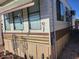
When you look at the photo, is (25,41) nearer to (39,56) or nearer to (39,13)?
(39,56)

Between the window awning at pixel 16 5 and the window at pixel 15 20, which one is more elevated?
the window awning at pixel 16 5

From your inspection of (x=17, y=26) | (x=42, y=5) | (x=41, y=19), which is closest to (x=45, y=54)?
(x=41, y=19)

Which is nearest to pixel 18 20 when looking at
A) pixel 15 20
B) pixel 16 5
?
pixel 15 20

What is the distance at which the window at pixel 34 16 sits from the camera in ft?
20.0

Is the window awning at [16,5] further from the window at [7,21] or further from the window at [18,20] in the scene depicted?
the window at [7,21]

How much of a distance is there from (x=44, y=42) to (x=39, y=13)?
1.37m

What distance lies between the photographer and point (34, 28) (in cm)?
639

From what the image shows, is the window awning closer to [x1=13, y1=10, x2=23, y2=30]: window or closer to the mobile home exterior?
the mobile home exterior

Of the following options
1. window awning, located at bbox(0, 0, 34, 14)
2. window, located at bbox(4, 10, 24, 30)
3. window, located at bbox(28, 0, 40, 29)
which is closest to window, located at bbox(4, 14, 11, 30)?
window, located at bbox(4, 10, 24, 30)

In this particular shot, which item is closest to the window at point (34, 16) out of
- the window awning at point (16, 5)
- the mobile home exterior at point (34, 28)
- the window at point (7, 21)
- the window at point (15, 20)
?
the mobile home exterior at point (34, 28)

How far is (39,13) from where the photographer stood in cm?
605

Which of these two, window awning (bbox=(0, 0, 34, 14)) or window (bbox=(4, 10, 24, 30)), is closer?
window awning (bbox=(0, 0, 34, 14))

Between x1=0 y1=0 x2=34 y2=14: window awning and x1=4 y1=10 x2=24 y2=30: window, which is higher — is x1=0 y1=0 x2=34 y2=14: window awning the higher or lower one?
the higher one

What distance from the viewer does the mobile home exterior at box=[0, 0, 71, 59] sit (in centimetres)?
575
